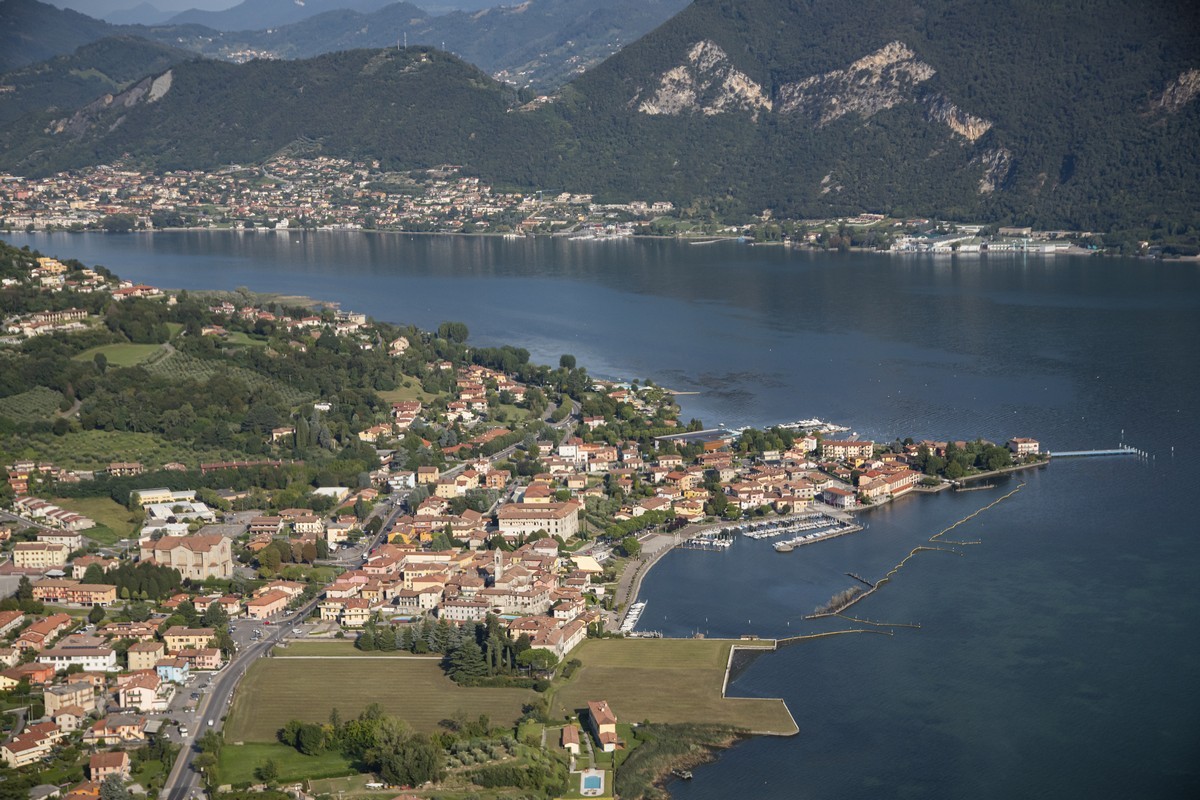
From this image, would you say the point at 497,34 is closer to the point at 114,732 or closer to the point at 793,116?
the point at 793,116

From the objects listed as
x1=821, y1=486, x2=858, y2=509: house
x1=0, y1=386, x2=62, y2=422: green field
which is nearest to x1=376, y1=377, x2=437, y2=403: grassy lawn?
x1=0, y1=386, x2=62, y2=422: green field

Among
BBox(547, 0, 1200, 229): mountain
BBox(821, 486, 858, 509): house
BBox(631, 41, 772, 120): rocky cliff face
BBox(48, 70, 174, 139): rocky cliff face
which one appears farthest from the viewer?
BBox(48, 70, 174, 139): rocky cliff face

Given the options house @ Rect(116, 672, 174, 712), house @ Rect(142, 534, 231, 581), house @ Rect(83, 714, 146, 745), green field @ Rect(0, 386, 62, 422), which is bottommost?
house @ Rect(83, 714, 146, 745)

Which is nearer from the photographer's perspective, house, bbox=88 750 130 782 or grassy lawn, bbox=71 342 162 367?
house, bbox=88 750 130 782

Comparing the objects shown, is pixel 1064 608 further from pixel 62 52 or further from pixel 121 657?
pixel 62 52

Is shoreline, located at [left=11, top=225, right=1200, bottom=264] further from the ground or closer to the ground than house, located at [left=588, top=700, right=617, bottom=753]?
further from the ground

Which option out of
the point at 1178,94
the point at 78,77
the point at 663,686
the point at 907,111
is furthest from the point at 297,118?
the point at 663,686

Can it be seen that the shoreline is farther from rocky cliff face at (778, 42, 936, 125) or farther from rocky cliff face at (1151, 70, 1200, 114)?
rocky cliff face at (778, 42, 936, 125)
